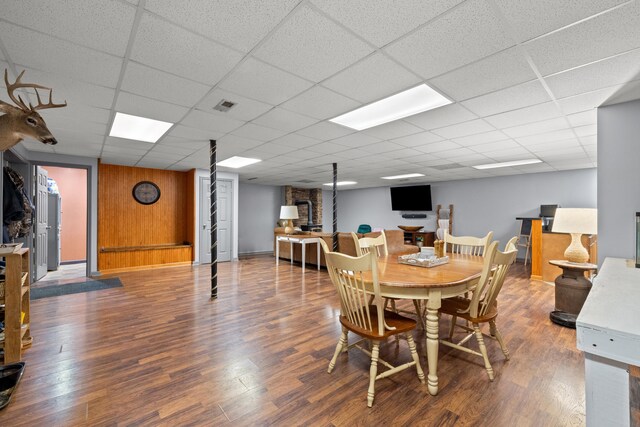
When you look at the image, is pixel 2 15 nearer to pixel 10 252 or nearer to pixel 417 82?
pixel 10 252

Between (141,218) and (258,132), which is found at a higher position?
(258,132)

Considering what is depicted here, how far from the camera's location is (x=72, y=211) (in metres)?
7.32

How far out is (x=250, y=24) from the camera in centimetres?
170

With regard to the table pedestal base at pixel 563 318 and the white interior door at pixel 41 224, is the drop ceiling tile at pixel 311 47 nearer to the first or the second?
the table pedestal base at pixel 563 318

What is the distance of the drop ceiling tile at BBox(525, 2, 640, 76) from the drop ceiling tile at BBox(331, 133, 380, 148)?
222cm

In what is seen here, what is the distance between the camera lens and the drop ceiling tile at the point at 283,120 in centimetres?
317

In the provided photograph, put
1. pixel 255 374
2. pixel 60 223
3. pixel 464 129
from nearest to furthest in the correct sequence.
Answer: pixel 255 374, pixel 464 129, pixel 60 223

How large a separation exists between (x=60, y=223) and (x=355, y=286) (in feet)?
26.8

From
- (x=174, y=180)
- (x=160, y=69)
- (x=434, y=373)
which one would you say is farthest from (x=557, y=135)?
(x=174, y=180)

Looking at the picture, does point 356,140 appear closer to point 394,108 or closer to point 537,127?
point 394,108

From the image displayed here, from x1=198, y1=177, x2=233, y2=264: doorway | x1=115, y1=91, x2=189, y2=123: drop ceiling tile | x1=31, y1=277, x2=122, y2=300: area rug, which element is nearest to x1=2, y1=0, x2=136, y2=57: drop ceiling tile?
x1=115, y1=91, x2=189, y2=123: drop ceiling tile

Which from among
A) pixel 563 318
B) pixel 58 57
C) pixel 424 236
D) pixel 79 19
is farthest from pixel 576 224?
pixel 424 236

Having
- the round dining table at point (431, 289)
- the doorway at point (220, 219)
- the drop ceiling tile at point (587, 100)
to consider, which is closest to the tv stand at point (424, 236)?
the doorway at point (220, 219)

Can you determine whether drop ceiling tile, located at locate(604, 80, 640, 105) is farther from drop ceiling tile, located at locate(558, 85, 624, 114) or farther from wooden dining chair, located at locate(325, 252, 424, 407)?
wooden dining chair, located at locate(325, 252, 424, 407)
